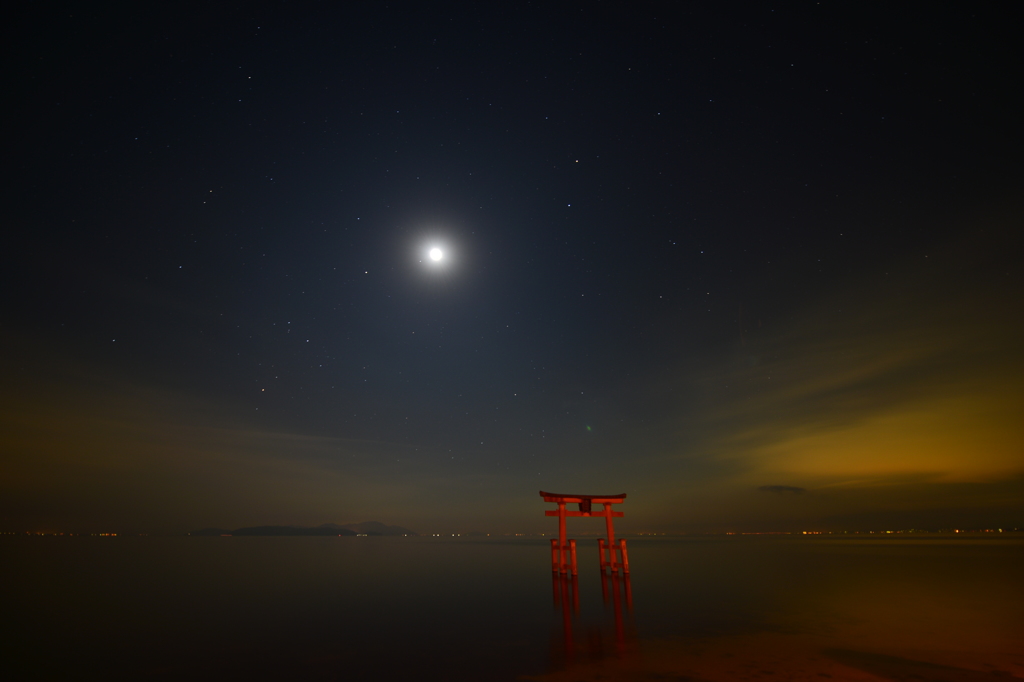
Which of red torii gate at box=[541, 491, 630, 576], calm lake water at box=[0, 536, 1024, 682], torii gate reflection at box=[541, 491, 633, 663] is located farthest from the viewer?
red torii gate at box=[541, 491, 630, 576]

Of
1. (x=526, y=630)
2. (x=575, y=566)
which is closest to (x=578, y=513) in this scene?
(x=575, y=566)

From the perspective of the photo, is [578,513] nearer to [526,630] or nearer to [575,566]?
[575,566]

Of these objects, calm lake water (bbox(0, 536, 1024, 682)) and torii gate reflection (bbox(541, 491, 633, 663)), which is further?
torii gate reflection (bbox(541, 491, 633, 663))

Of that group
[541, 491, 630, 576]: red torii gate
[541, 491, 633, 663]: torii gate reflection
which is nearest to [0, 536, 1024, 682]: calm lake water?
[541, 491, 633, 663]: torii gate reflection

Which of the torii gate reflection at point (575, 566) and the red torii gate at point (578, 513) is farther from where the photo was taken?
the red torii gate at point (578, 513)

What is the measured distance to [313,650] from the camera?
15188 millimetres

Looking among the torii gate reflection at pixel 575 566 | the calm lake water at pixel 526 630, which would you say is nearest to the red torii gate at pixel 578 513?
the torii gate reflection at pixel 575 566

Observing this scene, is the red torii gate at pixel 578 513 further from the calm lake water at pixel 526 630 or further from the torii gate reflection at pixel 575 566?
the calm lake water at pixel 526 630

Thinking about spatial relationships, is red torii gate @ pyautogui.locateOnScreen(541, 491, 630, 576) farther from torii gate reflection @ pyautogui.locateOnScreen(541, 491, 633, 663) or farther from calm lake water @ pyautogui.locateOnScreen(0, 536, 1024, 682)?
calm lake water @ pyautogui.locateOnScreen(0, 536, 1024, 682)

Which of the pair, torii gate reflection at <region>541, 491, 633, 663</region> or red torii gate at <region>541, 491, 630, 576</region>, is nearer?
torii gate reflection at <region>541, 491, 633, 663</region>

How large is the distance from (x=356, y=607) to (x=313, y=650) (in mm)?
8712

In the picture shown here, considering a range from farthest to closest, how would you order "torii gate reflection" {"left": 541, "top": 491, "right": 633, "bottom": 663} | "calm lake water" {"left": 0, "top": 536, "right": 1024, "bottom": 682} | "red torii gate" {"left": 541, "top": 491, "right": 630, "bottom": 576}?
"red torii gate" {"left": 541, "top": 491, "right": 630, "bottom": 576}
"torii gate reflection" {"left": 541, "top": 491, "right": 633, "bottom": 663}
"calm lake water" {"left": 0, "top": 536, "right": 1024, "bottom": 682}

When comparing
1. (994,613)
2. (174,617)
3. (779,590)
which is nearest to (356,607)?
(174,617)

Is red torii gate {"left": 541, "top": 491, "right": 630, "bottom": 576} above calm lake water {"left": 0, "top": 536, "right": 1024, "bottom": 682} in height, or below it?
above
